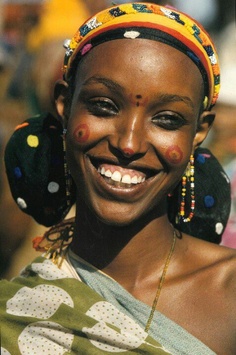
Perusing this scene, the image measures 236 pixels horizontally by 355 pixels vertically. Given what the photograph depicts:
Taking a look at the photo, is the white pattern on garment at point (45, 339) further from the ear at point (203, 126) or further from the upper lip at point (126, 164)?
the ear at point (203, 126)

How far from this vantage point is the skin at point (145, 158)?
357 centimetres

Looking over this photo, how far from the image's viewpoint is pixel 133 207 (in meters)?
3.65

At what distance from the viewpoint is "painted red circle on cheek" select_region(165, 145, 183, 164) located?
11.8 feet

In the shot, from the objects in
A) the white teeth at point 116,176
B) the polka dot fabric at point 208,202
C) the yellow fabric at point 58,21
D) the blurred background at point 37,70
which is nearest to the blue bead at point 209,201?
the polka dot fabric at point 208,202

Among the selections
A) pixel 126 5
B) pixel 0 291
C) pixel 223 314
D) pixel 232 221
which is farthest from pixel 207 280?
pixel 232 221

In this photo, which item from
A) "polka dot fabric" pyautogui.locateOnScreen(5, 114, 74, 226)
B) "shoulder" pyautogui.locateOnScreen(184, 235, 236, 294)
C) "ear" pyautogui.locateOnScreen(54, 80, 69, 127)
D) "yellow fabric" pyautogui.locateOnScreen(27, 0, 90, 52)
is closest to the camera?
"shoulder" pyautogui.locateOnScreen(184, 235, 236, 294)

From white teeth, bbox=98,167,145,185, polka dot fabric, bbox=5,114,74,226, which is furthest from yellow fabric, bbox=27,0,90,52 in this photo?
white teeth, bbox=98,167,145,185

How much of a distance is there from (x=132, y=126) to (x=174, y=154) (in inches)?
8.1

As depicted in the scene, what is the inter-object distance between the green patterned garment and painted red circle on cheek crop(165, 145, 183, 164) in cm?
62

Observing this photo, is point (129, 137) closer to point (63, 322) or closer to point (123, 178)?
point (123, 178)

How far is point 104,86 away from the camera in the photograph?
3.63 meters

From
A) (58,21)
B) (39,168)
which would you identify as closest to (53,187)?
(39,168)

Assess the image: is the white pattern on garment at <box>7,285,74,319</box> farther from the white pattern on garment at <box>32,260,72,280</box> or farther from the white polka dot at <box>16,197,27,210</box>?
the white polka dot at <box>16,197,27,210</box>

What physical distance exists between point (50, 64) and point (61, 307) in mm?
4429
